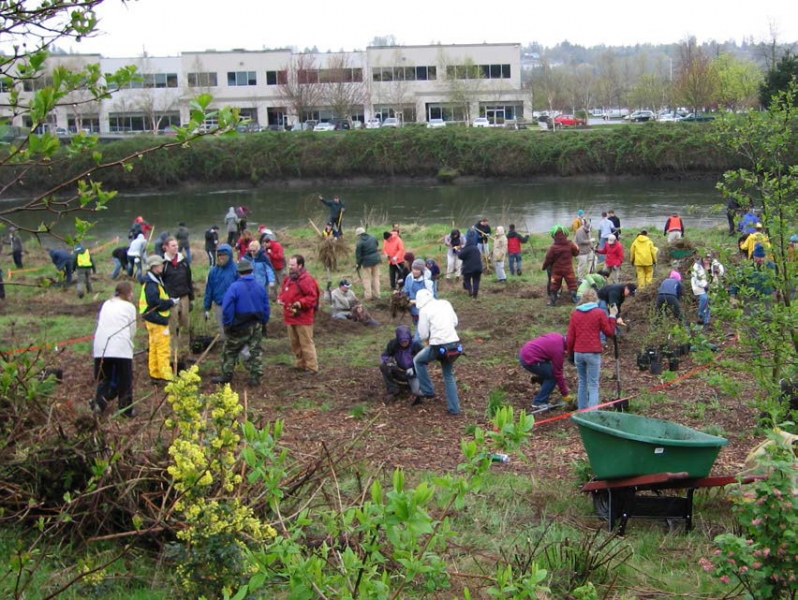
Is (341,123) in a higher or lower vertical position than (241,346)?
higher

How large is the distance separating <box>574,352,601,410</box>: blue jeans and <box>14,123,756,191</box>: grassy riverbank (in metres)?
49.6

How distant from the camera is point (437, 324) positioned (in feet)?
34.2

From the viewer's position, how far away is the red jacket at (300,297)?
1248 centimetres

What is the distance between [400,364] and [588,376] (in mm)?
2325

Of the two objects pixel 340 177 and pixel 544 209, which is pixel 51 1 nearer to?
pixel 544 209

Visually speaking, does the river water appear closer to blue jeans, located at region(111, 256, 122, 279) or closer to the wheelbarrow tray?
blue jeans, located at region(111, 256, 122, 279)

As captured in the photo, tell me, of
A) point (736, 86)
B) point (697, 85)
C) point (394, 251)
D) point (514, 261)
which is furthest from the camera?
point (697, 85)

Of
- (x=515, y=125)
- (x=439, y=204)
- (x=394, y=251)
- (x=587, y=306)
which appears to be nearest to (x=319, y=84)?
(x=515, y=125)

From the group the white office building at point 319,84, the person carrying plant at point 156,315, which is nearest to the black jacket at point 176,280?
the person carrying plant at point 156,315

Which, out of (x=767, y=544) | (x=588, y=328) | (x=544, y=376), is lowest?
(x=544, y=376)

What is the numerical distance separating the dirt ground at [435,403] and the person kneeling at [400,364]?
0.70 feet

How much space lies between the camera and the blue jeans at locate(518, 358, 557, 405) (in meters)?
10.7

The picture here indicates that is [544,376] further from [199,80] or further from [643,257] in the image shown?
[199,80]

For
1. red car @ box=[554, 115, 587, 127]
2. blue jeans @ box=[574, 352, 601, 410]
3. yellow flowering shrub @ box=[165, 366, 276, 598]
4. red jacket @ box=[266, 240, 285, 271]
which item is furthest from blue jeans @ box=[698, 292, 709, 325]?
red car @ box=[554, 115, 587, 127]
